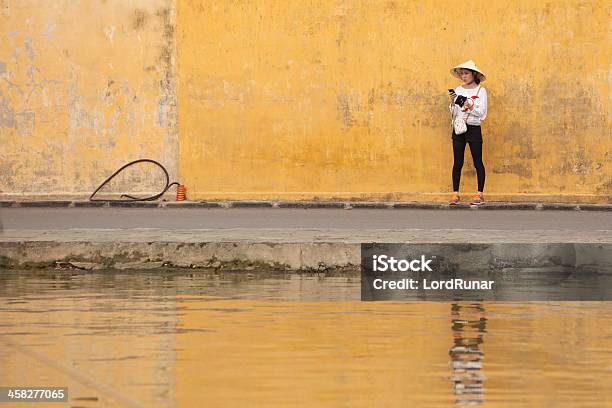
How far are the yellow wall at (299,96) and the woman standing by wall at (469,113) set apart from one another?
556 mm

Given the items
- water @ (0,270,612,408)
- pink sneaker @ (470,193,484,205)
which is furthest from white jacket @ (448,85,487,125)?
water @ (0,270,612,408)

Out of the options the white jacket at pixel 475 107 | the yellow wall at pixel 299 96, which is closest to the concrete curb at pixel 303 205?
the yellow wall at pixel 299 96

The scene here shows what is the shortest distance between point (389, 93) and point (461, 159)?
1.29m

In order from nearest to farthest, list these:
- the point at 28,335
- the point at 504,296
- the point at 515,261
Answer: the point at 28,335, the point at 504,296, the point at 515,261

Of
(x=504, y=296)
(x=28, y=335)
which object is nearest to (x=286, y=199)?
(x=504, y=296)

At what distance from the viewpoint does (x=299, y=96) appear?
20906 millimetres

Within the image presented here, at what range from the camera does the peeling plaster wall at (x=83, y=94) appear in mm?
21062

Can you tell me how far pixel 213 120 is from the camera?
69.1ft

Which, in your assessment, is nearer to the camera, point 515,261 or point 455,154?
point 515,261

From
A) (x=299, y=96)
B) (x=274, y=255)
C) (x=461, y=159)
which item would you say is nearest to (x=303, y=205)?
(x=299, y=96)

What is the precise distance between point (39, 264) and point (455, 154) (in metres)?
7.69

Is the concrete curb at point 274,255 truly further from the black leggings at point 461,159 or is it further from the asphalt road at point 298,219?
the black leggings at point 461,159

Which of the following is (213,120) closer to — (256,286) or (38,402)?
(256,286)

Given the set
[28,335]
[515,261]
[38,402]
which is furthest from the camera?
[515,261]
